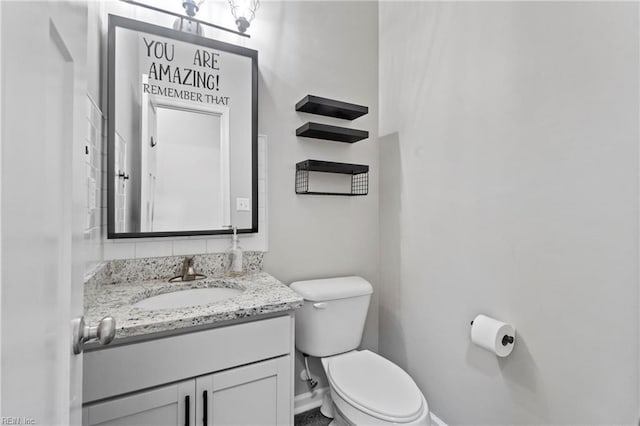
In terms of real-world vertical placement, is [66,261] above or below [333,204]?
below

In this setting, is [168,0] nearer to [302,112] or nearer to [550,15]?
[302,112]

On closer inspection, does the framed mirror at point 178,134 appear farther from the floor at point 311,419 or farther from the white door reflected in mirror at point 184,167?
the floor at point 311,419

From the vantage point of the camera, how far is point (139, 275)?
1348 mm

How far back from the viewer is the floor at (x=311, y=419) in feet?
5.22

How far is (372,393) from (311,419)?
0.60 meters

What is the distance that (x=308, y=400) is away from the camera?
5.55 ft

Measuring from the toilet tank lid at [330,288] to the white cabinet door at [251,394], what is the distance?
0.38m

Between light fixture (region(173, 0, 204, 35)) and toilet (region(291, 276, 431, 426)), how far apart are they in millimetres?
1348

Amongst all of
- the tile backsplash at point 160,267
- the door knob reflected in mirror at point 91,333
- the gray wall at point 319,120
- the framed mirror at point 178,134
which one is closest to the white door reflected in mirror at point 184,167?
the framed mirror at point 178,134

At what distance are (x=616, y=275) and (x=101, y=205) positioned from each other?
1847 mm

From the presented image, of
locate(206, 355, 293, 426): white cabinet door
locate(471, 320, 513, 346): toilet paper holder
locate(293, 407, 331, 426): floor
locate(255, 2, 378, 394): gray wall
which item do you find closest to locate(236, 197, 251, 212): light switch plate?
locate(255, 2, 378, 394): gray wall

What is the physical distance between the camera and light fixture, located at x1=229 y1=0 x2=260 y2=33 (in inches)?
58.0

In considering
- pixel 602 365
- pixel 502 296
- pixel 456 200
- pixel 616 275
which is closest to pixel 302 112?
pixel 456 200

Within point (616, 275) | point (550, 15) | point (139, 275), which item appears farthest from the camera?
point (139, 275)
